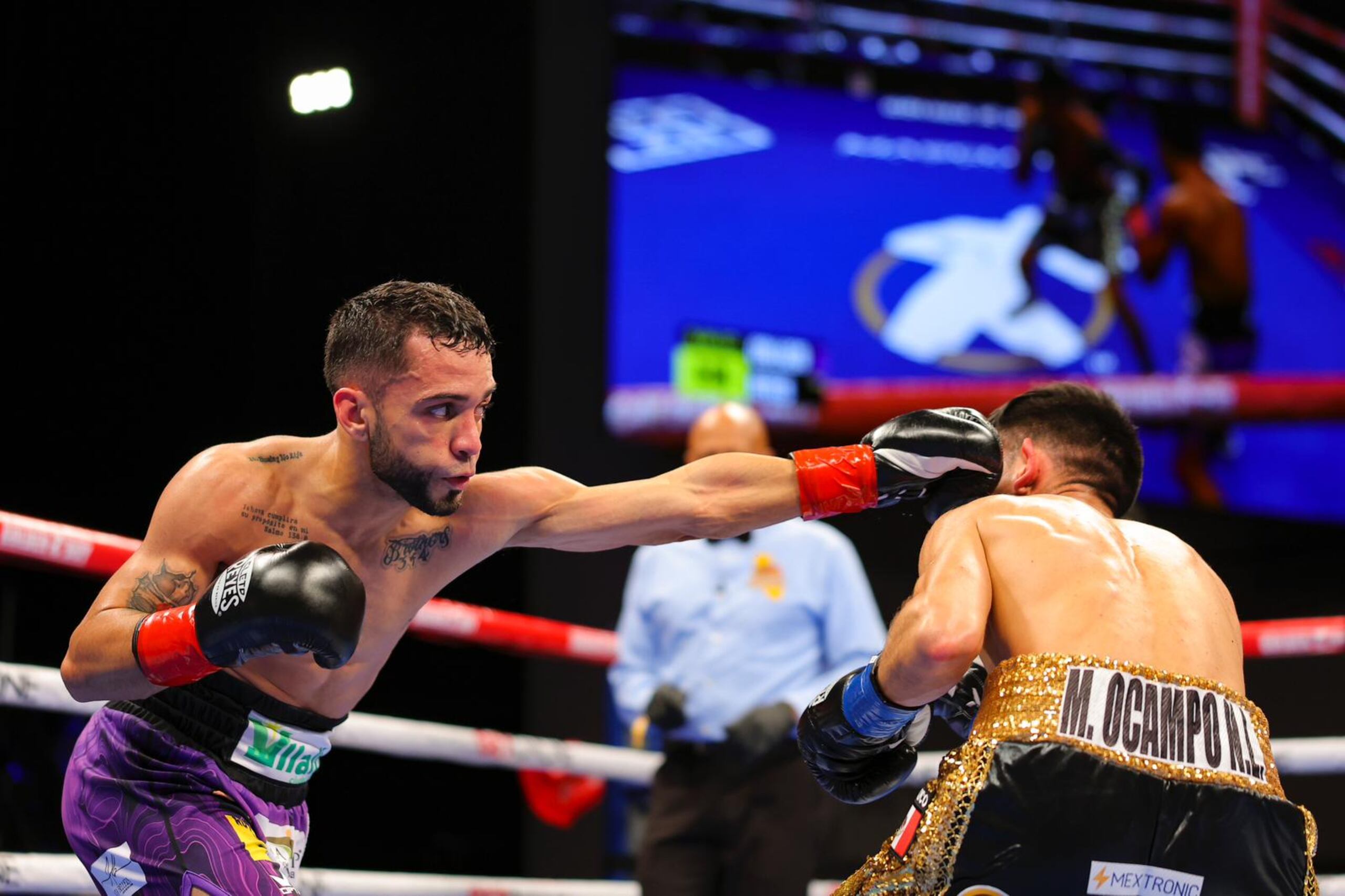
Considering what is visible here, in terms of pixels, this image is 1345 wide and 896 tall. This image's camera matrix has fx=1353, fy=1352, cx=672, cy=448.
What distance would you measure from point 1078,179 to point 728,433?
Answer: 351 centimetres

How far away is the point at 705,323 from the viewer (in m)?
5.62

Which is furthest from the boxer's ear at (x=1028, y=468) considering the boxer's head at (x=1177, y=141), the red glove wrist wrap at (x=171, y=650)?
the boxer's head at (x=1177, y=141)

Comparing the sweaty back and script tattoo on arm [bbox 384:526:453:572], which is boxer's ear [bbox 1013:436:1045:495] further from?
script tattoo on arm [bbox 384:526:453:572]

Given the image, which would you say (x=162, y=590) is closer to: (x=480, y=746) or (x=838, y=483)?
(x=838, y=483)

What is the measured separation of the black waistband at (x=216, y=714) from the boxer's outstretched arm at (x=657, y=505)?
486 mm

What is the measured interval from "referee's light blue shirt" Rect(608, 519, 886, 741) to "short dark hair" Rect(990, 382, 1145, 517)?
119cm

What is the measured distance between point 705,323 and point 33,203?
8.40 ft

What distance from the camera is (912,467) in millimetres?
2309

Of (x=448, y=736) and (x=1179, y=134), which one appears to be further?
(x=1179, y=134)

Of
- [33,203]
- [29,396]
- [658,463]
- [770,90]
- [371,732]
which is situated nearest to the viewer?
[371,732]

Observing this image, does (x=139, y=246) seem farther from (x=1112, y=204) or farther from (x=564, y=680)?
(x=1112, y=204)

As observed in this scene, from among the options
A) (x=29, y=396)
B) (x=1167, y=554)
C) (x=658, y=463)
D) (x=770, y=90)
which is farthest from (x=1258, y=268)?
(x=29, y=396)

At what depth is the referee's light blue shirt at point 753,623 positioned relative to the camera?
3430 millimetres

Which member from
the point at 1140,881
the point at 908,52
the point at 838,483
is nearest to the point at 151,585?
the point at 838,483
